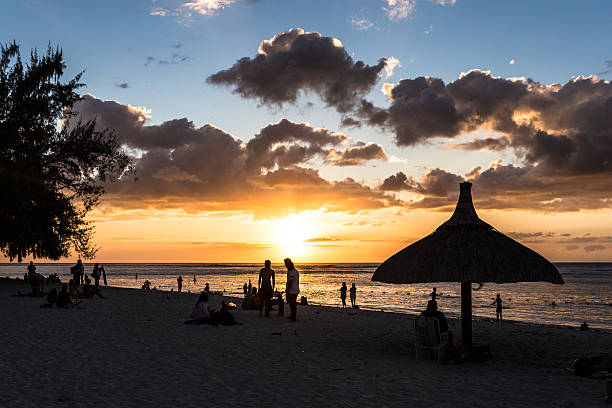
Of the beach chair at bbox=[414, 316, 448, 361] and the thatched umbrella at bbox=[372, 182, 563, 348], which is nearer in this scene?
the beach chair at bbox=[414, 316, 448, 361]

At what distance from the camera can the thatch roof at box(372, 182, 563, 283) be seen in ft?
37.0

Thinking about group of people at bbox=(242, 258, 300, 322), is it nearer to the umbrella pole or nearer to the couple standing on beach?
the couple standing on beach

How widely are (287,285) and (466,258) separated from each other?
705cm

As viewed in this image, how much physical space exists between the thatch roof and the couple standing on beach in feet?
14.5

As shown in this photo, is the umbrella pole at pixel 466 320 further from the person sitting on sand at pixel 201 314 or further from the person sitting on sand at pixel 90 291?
the person sitting on sand at pixel 90 291

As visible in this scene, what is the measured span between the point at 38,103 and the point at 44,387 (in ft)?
77.8

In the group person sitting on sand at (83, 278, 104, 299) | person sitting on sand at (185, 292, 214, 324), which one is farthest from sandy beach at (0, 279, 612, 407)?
person sitting on sand at (83, 278, 104, 299)

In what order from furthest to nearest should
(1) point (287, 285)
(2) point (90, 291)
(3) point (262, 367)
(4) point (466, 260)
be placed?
(2) point (90, 291)
(1) point (287, 285)
(4) point (466, 260)
(3) point (262, 367)

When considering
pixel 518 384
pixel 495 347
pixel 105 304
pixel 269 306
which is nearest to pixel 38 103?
pixel 105 304

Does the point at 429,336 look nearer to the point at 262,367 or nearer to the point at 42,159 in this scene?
the point at 262,367

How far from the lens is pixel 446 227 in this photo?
1243 centimetres

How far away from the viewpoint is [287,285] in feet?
55.5

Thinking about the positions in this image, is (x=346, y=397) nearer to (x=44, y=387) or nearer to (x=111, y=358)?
(x=44, y=387)

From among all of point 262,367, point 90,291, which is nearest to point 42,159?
point 90,291
